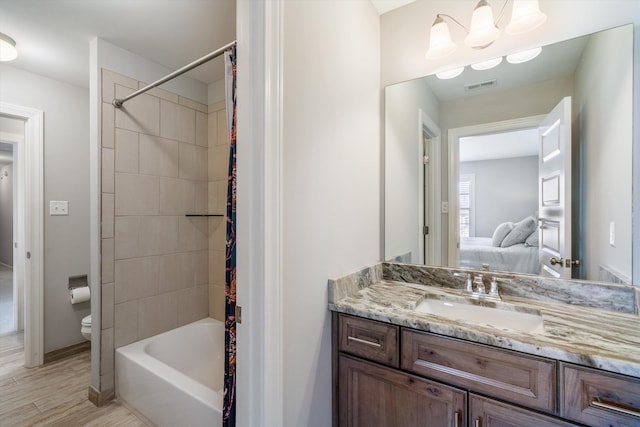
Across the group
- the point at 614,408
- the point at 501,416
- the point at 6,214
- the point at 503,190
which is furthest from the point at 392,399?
the point at 6,214

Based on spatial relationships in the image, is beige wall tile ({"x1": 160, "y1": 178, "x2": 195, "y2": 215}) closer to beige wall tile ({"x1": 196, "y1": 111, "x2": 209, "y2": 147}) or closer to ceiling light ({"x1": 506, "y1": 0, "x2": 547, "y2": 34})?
beige wall tile ({"x1": 196, "y1": 111, "x2": 209, "y2": 147})

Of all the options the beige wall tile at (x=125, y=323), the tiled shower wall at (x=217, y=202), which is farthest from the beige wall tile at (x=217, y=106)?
the beige wall tile at (x=125, y=323)

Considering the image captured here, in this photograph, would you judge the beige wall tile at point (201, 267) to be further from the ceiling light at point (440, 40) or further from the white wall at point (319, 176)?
the ceiling light at point (440, 40)

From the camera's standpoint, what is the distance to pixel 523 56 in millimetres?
1338

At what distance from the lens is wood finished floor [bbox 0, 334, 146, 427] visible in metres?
1.70

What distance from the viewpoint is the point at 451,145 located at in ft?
5.15

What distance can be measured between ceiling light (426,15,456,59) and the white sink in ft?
4.18

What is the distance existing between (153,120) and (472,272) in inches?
92.8

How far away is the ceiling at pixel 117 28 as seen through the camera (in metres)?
1.55

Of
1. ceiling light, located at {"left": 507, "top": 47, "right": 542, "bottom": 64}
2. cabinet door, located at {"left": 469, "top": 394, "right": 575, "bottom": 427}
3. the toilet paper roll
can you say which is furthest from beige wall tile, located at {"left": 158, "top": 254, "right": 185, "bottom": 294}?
ceiling light, located at {"left": 507, "top": 47, "right": 542, "bottom": 64}

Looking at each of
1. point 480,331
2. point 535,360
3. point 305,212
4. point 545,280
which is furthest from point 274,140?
point 545,280

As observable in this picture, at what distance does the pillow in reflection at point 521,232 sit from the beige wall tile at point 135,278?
230 cm

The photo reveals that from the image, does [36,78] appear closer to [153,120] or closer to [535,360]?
[153,120]

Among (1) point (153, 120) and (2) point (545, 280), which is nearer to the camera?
(2) point (545, 280)
